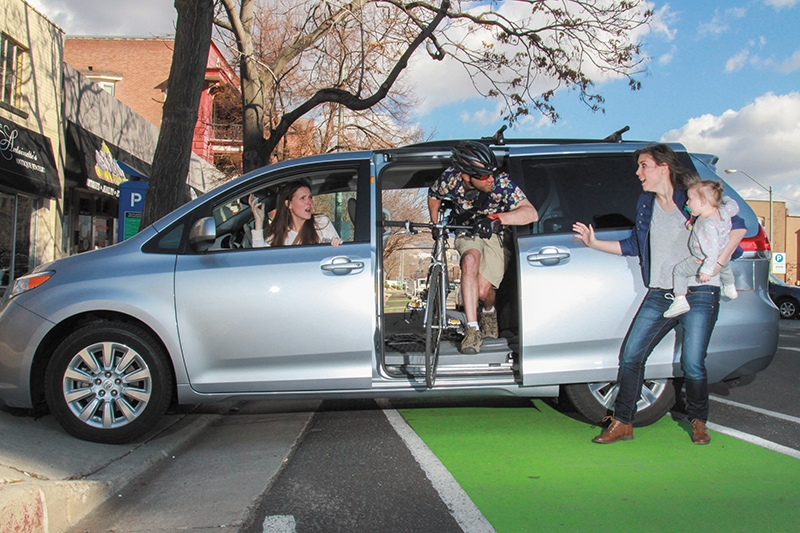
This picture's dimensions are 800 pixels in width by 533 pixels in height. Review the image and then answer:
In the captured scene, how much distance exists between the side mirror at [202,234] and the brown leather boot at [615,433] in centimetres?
297

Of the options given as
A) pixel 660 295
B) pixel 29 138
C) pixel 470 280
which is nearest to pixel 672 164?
pixel 660 295

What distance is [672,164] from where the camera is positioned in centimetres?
463

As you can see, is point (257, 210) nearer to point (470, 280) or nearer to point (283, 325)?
point (283, 325)

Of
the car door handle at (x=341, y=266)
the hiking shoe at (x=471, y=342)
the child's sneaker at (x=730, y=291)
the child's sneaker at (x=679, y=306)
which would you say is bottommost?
the hiking shoe at (x=471, y=342)

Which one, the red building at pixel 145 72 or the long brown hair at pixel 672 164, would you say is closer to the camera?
the long brown hair at pixel 672 164

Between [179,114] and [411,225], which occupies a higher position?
[179,114]

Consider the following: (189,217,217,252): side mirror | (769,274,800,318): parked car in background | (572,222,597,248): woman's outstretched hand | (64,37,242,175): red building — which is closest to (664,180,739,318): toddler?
(572,222,597,248): woman's outstretched hand

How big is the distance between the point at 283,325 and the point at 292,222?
1.10 metres

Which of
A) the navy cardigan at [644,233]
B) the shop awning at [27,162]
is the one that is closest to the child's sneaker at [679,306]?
the navy cardigan at [644,233]

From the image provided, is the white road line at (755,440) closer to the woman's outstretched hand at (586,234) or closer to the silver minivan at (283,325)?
the silver minivan at (283,325)

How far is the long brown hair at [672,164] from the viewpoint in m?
4.63

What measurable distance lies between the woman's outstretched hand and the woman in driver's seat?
5.95ft

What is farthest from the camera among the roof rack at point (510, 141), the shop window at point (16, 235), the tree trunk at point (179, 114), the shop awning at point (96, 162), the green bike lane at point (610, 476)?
the shop awning at point (96, 162)

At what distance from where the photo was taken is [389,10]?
53.7 ft
